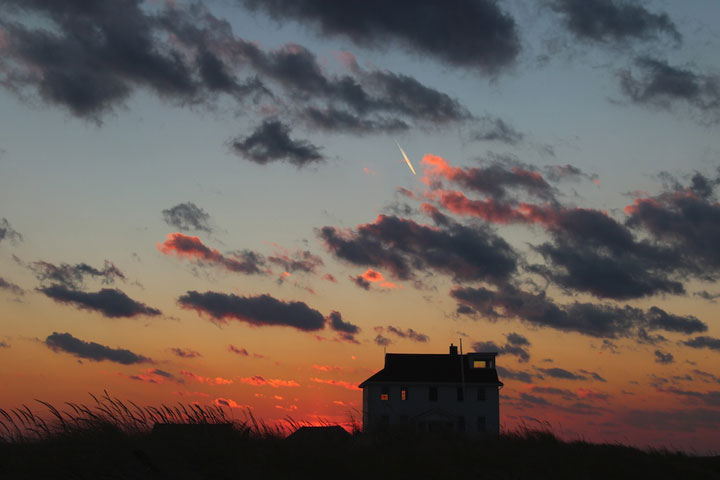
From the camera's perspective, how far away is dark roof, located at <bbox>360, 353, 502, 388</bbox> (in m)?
74.4

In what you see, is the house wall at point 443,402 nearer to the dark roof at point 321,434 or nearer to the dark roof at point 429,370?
the dark roof at point 429,370

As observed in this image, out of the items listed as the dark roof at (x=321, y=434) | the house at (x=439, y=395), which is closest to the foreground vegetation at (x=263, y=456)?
Result: the dark roof at (x=321, y=434)

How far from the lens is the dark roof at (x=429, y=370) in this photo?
74.4 meters

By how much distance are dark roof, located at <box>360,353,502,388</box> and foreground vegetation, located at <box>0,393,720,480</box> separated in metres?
53.1

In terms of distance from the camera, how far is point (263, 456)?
1662 centimetres

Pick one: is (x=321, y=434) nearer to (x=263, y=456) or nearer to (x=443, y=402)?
(x=263, y=456)

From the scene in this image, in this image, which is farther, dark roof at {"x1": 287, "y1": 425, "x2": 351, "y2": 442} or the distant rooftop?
the distant rooftop

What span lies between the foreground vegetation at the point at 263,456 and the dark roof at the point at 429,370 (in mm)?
53148

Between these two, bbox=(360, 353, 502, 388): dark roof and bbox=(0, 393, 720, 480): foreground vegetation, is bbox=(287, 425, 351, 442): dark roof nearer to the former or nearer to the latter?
bbox=(0, 393, 720, 480): foreground vegetation

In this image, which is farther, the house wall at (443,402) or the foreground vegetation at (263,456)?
the house wall at (443,402)

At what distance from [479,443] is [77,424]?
1114cm

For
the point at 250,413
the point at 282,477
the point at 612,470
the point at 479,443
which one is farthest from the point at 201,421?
the point at 612,470

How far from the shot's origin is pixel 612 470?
19.2 metres

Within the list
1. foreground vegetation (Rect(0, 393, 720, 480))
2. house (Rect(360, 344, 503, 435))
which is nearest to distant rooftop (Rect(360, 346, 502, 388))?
house (Rect(360, 344, 503, 435))
